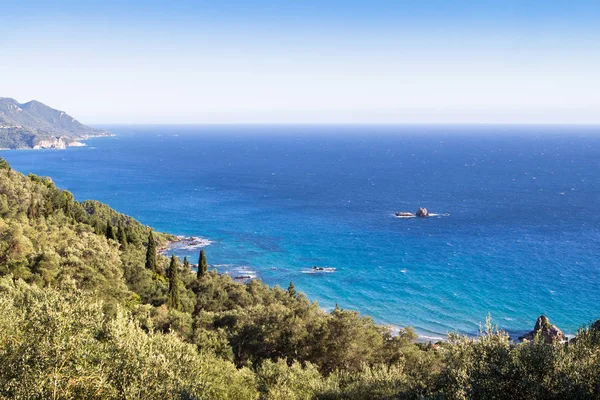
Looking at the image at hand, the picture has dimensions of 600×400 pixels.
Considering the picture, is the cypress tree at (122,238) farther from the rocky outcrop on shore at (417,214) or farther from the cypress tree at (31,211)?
the rocky outcrop on shore at (417,214)

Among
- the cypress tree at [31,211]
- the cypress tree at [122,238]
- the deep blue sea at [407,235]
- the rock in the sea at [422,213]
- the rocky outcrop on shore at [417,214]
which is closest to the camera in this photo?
the cypress tree at [31,211]

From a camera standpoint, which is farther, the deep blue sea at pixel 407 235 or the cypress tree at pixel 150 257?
the deep blue sea at pixel 407 235

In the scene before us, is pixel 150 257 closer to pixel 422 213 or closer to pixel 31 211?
pixel 31 211

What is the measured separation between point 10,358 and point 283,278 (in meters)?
60.8

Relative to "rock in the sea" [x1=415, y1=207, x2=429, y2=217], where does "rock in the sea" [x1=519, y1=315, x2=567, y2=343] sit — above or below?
below

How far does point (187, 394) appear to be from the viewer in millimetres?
17266

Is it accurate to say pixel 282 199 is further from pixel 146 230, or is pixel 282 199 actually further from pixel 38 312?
pixel 38 312

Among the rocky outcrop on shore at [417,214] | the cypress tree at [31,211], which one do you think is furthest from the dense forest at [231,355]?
the rocky outcrop on shore at [417,214]

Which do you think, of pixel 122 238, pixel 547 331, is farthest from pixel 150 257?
pixel 547 331

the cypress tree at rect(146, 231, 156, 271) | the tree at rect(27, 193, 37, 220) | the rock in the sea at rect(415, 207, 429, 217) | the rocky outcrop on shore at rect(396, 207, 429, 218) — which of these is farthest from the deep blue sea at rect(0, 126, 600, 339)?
the tree at rect(27, 193, 37, 220)

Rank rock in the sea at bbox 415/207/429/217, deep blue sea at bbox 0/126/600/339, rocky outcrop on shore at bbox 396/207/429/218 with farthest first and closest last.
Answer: rocky outcrop on shore at bbox 396/207/429/218 < rock in the sea at bbox 415/207/429/217 < deep blue sea at bbox 0/126/600/339

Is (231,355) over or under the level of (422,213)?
under

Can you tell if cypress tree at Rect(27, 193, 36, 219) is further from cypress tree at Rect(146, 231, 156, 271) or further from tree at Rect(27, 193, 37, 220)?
cypress tree at Rect(146, 231, 156, 271)

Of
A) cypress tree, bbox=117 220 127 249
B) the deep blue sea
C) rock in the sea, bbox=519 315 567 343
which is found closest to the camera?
rock in the sea, bbox=519 315 567 343
